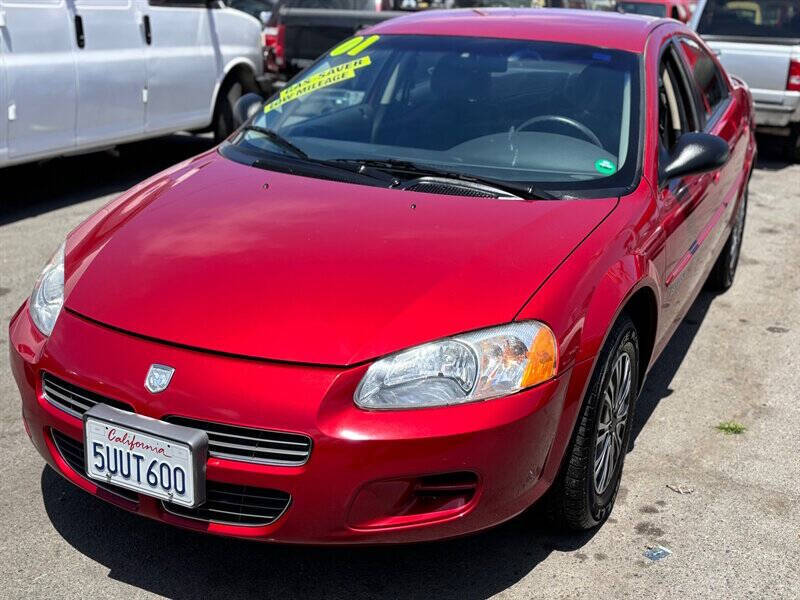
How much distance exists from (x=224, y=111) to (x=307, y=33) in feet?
4.13

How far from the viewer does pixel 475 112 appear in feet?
13.2

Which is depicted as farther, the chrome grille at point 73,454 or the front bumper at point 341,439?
the chrome grille at point 73,454

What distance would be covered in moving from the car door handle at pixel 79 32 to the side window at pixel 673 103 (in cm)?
418

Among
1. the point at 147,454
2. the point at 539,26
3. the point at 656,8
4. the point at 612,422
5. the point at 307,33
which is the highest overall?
the point at 539,26

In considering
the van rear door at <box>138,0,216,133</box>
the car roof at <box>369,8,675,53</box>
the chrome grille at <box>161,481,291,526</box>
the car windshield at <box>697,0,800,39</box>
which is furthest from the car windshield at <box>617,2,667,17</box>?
the chrome grille at <box>161,481,291,526</box>

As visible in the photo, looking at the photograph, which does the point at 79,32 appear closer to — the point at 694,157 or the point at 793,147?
the point at 694,157

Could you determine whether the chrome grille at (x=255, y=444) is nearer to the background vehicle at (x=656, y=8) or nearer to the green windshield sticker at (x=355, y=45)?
the green windshield sticker at (x=355, y=45)

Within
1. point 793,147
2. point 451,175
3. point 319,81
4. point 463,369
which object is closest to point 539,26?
point 319,81

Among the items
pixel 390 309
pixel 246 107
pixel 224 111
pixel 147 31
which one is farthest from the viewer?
pixel 224 111

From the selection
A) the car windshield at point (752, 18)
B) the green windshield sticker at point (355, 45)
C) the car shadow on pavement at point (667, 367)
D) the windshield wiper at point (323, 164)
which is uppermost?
the green windshield sticker at point (355, 45)

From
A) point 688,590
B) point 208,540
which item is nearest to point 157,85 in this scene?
point 208,540

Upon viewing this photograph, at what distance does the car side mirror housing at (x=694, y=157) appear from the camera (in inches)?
149

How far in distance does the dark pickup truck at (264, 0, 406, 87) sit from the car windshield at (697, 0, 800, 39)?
9.97ft

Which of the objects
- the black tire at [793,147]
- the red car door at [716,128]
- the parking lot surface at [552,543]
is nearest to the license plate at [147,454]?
the parking lot surface at [552,543]
